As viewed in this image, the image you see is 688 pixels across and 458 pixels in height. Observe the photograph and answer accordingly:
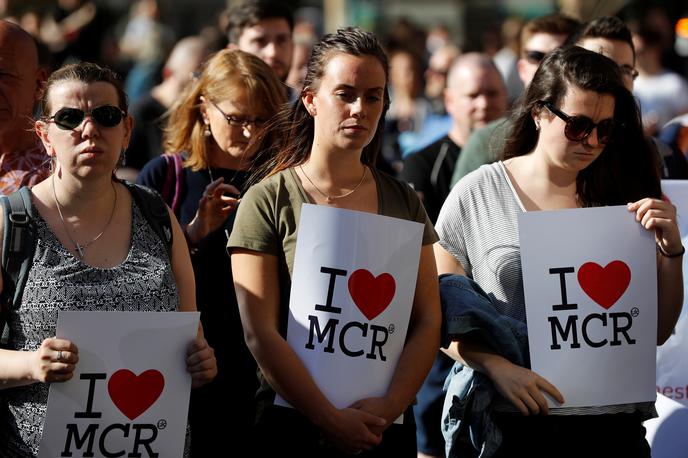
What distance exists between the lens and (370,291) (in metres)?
3.55

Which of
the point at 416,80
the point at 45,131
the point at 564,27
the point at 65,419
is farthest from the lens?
the point at 416,80

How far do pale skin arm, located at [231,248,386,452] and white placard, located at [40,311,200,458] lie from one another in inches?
8.7

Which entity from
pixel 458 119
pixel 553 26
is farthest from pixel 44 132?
pixel 553 26

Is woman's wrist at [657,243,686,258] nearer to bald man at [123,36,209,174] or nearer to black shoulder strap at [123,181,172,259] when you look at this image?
black shoulder strap at [123,181,172,259]

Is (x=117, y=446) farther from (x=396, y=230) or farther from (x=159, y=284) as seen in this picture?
(x=396, y=230)

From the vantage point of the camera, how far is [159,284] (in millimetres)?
3465

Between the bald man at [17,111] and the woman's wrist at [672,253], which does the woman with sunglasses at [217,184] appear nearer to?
the bald man at [17,111]

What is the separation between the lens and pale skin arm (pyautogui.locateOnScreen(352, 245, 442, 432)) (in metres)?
3.53

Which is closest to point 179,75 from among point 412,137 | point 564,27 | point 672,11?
point 412,137

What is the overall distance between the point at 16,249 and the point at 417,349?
1.29 metres

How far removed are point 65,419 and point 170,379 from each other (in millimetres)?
331

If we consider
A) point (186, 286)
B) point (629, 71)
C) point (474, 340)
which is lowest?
point (474, 340)

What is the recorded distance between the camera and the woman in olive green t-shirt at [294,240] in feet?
11.5

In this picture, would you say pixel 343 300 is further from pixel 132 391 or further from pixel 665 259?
pixel 665 259
